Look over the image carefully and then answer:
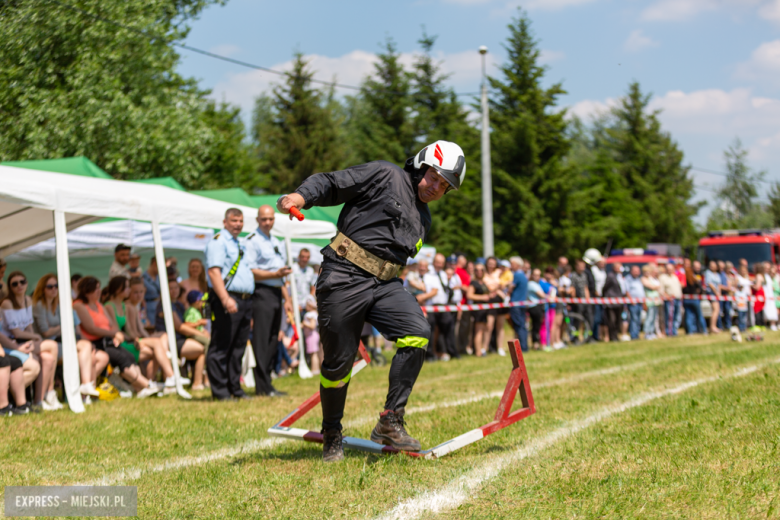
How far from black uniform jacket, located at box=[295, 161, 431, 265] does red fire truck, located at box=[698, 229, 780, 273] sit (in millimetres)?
23489

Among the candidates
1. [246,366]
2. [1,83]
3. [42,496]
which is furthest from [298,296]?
[42,496]

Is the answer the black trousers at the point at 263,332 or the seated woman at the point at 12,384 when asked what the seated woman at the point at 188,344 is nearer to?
the black trousers at the point at 263,332

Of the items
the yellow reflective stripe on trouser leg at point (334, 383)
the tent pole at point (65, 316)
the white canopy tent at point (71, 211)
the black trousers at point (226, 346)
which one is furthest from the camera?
the black trousers at point (226, 346)

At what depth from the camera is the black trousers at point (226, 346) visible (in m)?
8.60

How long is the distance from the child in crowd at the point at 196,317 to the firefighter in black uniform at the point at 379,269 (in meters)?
6.02

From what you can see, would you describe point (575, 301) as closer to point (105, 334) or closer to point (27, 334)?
point (105, 334)

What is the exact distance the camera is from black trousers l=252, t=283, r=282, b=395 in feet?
29.1

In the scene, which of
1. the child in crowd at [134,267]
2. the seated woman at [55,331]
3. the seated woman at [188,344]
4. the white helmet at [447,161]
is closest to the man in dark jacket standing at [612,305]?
the seated woman at [188,344]

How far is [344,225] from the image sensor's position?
4.77 m

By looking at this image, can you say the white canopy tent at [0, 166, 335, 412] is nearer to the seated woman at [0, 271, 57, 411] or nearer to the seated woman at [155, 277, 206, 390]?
the seated woman at [0, 271, 57, 411]

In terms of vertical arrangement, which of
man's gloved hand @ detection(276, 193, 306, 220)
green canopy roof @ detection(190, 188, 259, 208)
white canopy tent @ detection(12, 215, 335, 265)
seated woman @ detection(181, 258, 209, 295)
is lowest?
seated woman @ detection(181, 258, 209, 295)

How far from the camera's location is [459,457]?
4824 mm

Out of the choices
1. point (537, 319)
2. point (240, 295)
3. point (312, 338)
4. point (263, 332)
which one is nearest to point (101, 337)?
point (240, 295)

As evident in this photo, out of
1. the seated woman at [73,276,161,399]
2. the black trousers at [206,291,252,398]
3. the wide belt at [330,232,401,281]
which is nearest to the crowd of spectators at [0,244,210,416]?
the seated woman at [73,276,161,399]
